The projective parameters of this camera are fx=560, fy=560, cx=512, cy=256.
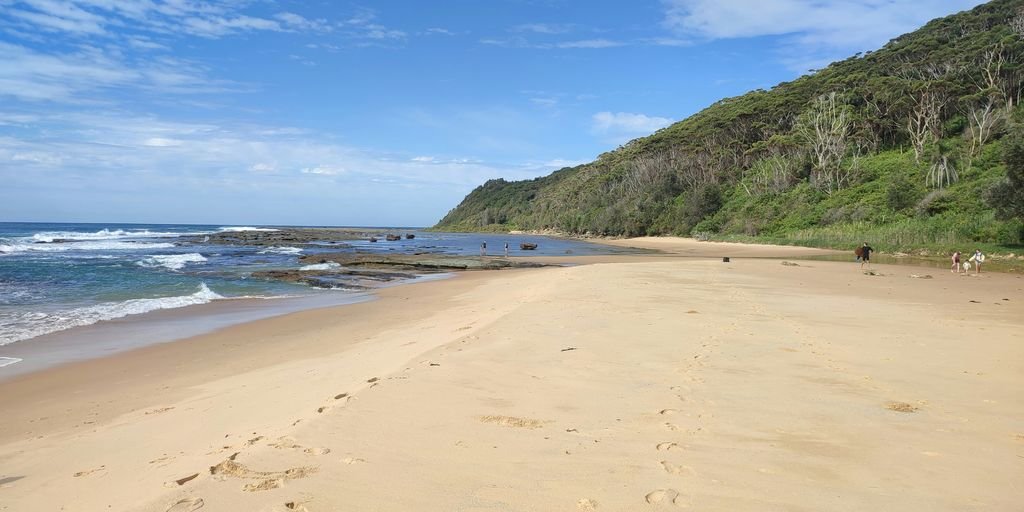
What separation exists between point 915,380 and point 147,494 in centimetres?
723

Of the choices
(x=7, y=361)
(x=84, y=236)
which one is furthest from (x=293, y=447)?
(x=84, y=236)

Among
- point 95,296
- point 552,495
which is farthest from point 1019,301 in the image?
point 95,296

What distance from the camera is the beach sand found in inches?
134

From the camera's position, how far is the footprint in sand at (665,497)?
3221 millimetres

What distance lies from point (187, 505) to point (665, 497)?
2.72m

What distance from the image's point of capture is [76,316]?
13.8 metres

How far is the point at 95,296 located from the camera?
1755 cm

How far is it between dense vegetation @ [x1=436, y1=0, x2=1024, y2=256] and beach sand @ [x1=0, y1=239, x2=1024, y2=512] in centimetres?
2737

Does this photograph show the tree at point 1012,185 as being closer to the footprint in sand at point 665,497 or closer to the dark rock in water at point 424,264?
the dark rock in water at point 424,264

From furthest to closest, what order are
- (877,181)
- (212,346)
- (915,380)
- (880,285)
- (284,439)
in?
(877,181), (880,285), (212,346), (915,380), (284,439)

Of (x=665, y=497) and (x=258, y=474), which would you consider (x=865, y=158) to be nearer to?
(x=665, y=497)

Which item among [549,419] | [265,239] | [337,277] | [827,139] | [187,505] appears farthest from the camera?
[265,239]

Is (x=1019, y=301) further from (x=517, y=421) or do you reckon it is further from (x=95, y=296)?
(x=95, y=296)

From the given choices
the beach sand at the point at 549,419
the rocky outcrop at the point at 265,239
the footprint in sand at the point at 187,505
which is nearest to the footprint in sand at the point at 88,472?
the beach sand at the point at 549,419
